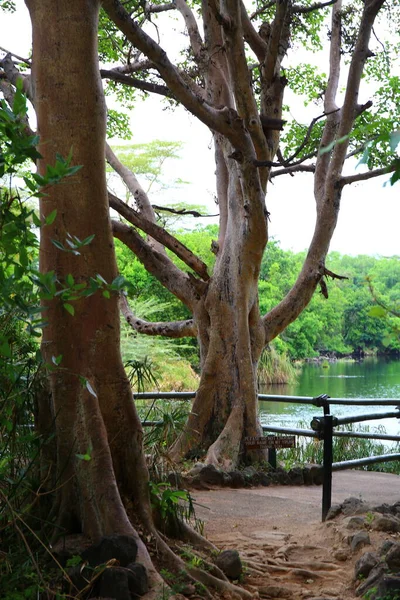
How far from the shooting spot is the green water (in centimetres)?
2033

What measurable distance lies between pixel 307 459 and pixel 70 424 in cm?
654

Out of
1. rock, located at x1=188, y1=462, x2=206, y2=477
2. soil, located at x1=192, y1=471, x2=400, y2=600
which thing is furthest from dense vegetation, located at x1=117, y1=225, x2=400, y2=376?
soil, located at x1=192, y1=471, x2=400, y2=600

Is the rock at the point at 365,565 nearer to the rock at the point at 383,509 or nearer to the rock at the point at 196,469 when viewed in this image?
the rock at the point at 383,509

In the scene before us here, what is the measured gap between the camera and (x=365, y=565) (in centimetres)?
436

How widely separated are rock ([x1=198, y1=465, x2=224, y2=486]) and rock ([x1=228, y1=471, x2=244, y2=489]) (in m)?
0.14

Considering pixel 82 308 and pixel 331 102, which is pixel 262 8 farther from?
pixel 82 308

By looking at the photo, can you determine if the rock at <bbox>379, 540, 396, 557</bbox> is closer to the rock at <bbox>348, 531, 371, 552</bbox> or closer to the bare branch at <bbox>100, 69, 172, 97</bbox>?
the rock at <bbox>348, 531, 371, 552</bbox>

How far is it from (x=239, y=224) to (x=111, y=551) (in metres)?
5.74

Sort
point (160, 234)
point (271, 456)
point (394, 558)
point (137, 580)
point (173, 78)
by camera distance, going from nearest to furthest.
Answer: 1. point (137, 580)
2. point (394, 558)
3. point (173, 78)
4. point (271, 456)
5. point (160, 234)

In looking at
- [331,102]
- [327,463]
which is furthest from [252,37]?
[327,463]

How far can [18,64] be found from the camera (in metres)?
11.2

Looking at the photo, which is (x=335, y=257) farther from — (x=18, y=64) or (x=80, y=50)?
(x=80, y=50)

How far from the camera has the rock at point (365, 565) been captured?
4.35 m

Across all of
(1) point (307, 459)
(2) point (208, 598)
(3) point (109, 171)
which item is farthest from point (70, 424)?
(3) point (109, 171)
